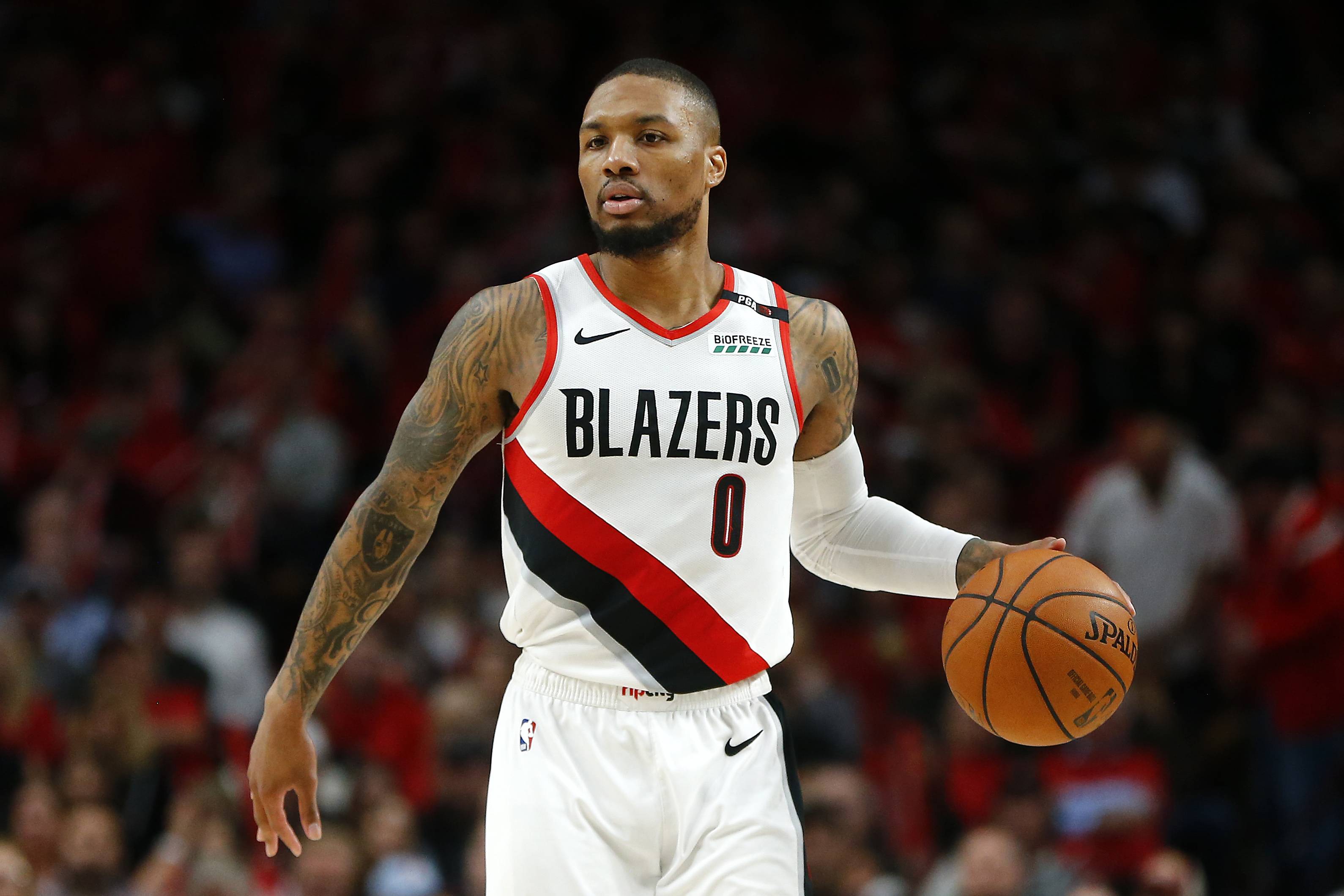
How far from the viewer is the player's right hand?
383 cm

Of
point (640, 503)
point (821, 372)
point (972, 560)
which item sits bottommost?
point (972, 560)

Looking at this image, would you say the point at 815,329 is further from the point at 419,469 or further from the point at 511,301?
the point at 419,469

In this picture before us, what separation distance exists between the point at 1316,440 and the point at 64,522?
22.8 feet

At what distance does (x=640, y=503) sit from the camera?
3.76 m

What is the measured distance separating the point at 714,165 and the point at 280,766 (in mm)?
1784

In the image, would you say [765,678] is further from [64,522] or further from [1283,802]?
[64,522]

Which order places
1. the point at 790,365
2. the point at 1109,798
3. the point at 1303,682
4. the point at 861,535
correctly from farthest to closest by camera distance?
the point at 1303,682 → the point at 1109,798 → the point at 861,535 → the point at 790,365

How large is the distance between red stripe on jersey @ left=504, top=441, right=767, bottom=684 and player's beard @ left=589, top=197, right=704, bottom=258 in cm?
53

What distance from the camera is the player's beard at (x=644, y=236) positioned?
3854mm

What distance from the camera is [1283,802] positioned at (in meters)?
8.11

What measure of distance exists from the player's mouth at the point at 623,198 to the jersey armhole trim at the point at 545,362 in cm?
25

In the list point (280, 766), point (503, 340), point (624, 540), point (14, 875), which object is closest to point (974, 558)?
point (624, 540)

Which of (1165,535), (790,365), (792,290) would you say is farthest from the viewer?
(792,290)

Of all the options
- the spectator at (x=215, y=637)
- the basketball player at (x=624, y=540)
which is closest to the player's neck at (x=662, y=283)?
the basketball player at (x=624, y=540)
